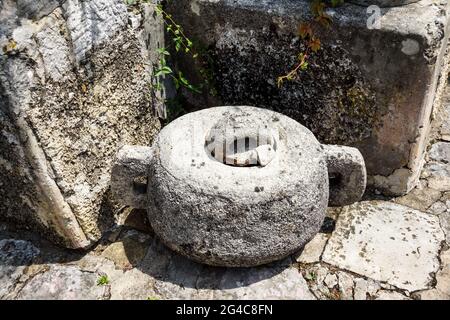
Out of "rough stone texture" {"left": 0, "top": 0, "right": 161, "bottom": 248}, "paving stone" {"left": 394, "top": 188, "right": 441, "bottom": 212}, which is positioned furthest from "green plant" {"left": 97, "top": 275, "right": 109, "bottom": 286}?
"paving stone" {"left": 394, "top": 188, "right": 441, "bottom": 212}

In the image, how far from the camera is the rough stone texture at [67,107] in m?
2.32

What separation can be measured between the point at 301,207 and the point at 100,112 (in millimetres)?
1280

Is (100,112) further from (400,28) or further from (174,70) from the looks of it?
(400,28)

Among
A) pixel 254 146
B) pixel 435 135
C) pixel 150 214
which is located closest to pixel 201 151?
pixel 254 146

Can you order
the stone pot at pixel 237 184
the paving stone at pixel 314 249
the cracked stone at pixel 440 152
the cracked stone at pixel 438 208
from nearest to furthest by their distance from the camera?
the stone pot at pixel 237 184 → the paving stone at pixel 314 249 → the cracked stone at pixel 438 208 → the cracked stone at pixel 440 152

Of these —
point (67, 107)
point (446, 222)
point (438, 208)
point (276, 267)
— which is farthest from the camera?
point (438, 208)

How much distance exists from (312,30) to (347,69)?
32 cm

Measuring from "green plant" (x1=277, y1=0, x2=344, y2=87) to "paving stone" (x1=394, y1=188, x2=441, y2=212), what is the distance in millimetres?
1125

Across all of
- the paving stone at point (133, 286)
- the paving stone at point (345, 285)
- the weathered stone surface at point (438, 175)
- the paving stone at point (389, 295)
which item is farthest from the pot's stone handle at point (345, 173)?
the paving stone at point (133, 286)

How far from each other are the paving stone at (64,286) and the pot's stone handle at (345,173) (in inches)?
57.2

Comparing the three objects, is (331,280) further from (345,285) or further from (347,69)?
(347,69)

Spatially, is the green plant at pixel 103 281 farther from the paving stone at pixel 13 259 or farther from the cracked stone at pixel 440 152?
the cracked stone at pixel 440 152

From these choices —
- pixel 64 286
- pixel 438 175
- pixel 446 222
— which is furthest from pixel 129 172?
pixel 438 175

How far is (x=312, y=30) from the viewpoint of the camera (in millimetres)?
2953
